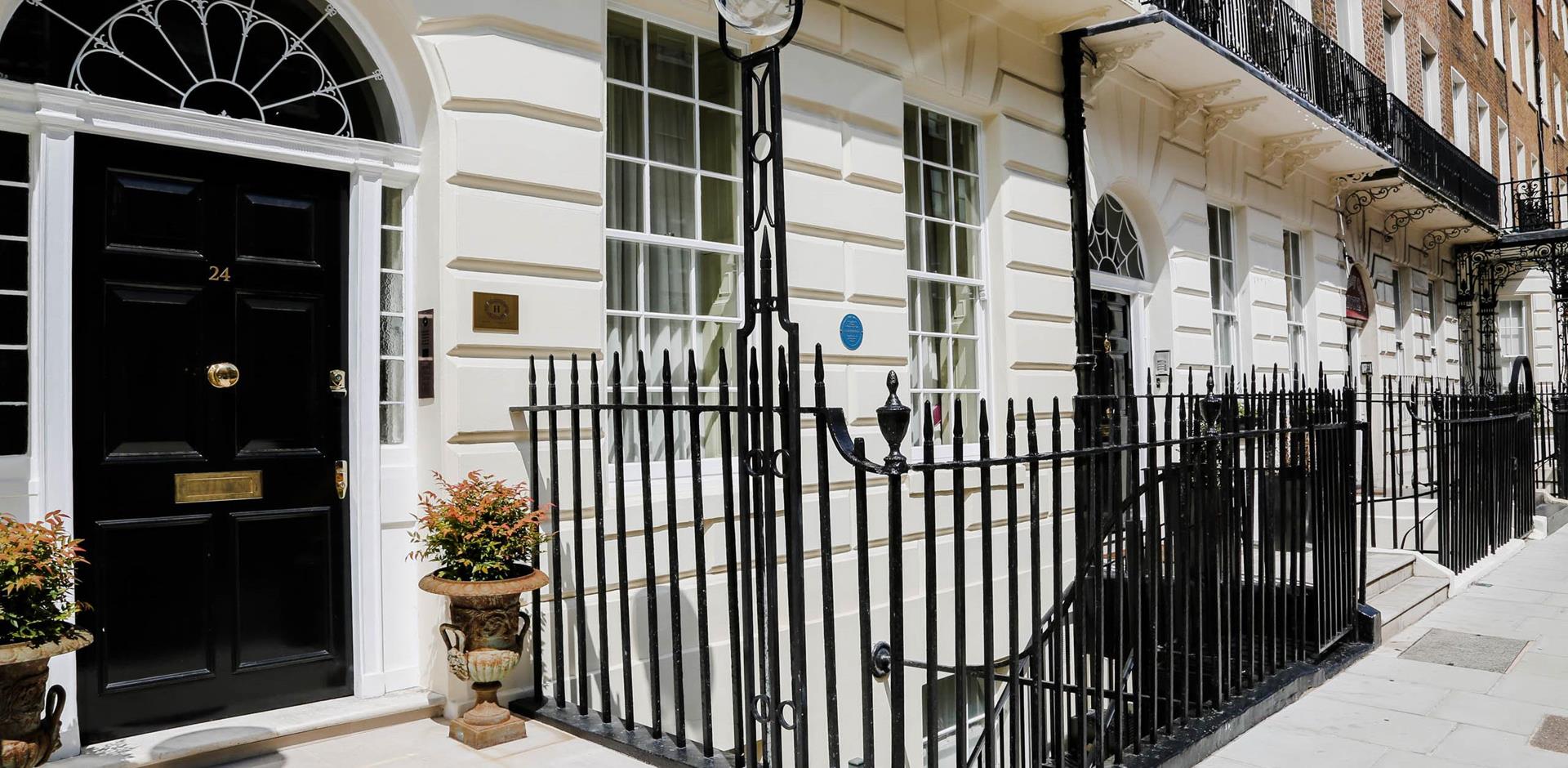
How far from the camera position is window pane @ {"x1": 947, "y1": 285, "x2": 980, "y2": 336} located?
25.4 ft

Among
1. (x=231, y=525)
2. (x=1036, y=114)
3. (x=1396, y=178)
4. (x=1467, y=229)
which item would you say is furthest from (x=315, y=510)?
(x=1467, y=229)

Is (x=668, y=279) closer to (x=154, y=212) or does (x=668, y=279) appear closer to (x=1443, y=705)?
(x=154, y=212)

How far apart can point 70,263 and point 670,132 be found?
9.91 feet

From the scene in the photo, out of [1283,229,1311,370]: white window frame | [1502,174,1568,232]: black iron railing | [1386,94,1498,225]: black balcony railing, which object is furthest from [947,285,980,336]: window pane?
[1502,174,1568,232]: black iron railing

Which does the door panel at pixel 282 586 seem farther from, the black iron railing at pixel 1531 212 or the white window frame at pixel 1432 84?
the black iron railing at pixel 1531 212

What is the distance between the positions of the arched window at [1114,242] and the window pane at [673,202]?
4537mm

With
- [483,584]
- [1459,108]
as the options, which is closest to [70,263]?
[483,584]

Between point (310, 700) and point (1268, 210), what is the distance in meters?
11.3

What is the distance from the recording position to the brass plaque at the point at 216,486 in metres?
3.97

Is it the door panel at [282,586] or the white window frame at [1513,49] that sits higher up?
the white window frame at [1513,49]

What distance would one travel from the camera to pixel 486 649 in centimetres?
398

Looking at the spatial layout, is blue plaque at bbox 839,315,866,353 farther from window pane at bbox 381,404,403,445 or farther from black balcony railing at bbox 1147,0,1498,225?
black balcony railing at bbox 1147,0,1498,225

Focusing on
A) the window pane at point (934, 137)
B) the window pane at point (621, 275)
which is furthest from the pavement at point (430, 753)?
the window pane at point (934, 137)

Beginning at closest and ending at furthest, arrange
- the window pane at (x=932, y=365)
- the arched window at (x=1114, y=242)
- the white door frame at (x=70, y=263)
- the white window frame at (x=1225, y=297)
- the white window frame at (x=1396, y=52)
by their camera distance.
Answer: the white door frame at (x=70, y=263)
the window pane at (x=932, y=365)
the arched window at (x=1114, y=242)
the white window frame at (x=1225, y=297)
the white window frame at (x=1396, y=52)
